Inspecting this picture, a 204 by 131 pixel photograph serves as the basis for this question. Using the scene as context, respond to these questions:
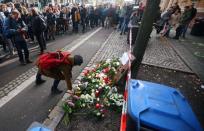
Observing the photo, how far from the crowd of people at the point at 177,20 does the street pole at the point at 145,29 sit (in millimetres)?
8493

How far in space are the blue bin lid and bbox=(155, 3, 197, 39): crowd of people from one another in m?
10.6

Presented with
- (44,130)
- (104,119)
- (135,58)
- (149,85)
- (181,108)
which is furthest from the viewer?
(135,58)

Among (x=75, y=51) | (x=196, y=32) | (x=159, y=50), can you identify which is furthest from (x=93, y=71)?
(x=196, y=32)

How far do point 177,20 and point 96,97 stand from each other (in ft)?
33.8

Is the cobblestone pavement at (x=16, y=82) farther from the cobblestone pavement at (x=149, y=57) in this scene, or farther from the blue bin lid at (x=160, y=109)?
the blue bin lid at (x=160, y=109)

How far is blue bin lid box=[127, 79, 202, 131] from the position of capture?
217 cm

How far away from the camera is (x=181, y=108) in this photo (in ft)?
7.83

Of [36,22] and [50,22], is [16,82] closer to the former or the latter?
[36,22]

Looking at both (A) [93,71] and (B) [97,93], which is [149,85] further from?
(A) [93,71]

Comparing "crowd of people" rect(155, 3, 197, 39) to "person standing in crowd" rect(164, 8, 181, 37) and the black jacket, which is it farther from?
the black jacket

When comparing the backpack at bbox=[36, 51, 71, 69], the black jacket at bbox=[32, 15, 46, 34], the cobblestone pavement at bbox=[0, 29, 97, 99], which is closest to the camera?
the backpack at bbox=[36, 51, 71, 69]

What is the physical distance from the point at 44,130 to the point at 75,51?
6.82m

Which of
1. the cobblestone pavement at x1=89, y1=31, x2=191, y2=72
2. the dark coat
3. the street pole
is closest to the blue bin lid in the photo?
the street pole

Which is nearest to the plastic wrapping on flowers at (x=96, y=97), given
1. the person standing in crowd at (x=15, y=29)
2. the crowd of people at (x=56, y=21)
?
the person standing in crowd at (x=15, y=29)
